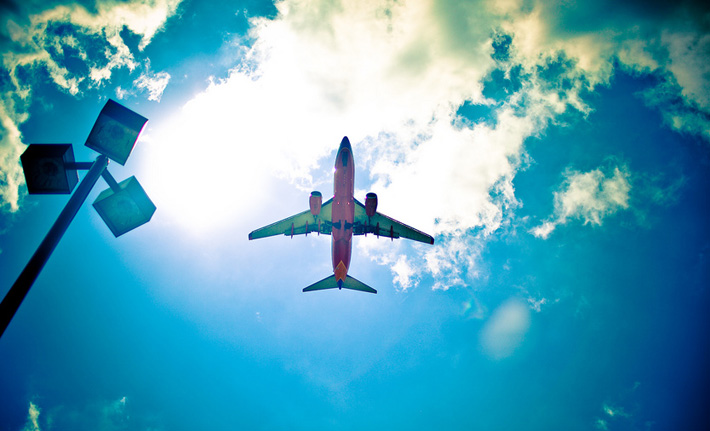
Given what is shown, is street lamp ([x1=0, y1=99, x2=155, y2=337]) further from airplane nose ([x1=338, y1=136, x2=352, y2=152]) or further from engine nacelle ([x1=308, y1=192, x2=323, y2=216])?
airplane nose ([x1=338, y1=136, x2=352, y2=152])

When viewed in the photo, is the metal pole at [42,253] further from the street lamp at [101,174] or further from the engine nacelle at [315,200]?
the engine nacelle at [315,200]

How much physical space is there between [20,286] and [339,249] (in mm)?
19839

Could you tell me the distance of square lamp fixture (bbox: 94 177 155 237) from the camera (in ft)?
20.8

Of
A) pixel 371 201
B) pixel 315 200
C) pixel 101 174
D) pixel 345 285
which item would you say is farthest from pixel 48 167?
pixel 345 285

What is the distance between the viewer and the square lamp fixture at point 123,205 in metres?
6.33

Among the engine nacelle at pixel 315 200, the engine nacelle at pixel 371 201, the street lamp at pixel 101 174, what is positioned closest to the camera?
the street lamp at pixel 101 174

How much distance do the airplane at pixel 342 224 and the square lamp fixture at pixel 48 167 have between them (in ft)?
52.7

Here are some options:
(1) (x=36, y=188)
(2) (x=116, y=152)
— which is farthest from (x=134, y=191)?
(1) (x=36, y=188)

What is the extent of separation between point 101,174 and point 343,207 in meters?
16.5

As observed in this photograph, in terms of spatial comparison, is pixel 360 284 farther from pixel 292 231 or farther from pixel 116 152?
pixel 116 152

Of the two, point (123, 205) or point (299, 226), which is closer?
point (123, 205)

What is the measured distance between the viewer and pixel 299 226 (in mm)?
26703

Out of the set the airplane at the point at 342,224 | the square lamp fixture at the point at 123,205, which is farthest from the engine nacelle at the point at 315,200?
the square lamp fixture at the point at 123,205

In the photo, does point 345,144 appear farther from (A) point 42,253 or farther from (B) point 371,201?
(A) point 42,253
